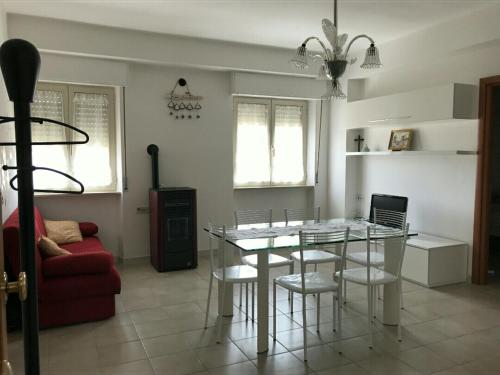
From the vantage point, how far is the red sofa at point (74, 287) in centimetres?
322

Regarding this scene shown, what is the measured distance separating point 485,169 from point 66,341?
4.14 m

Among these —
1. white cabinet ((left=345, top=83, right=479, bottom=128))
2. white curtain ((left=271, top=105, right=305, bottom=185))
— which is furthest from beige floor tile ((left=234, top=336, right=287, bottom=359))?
white curtain ((left=271, top=105, right=305, bottom=185))

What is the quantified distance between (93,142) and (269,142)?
2437 mm

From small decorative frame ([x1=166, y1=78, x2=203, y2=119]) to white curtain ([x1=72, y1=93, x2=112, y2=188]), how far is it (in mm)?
799

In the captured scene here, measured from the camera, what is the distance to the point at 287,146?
6.27 m

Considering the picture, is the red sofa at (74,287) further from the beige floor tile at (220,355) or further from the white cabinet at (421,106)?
the white cabinet at (421,106)

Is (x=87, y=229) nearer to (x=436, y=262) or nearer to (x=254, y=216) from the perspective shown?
(x=254, y=216)

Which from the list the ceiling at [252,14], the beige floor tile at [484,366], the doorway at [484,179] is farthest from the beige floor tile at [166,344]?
the doorway at [484,179]

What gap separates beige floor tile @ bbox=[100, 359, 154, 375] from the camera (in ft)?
8.62

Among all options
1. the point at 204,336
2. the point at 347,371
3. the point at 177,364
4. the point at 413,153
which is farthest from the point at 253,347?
the point at 413,153

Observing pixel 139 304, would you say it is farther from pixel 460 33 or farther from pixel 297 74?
pixel 460 33

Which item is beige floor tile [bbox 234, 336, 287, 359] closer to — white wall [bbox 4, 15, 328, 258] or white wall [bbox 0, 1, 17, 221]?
white wall [bbox 0, 1, 17, 221]

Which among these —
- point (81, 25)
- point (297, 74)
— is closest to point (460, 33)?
point (297, 74)

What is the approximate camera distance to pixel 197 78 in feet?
17.7
